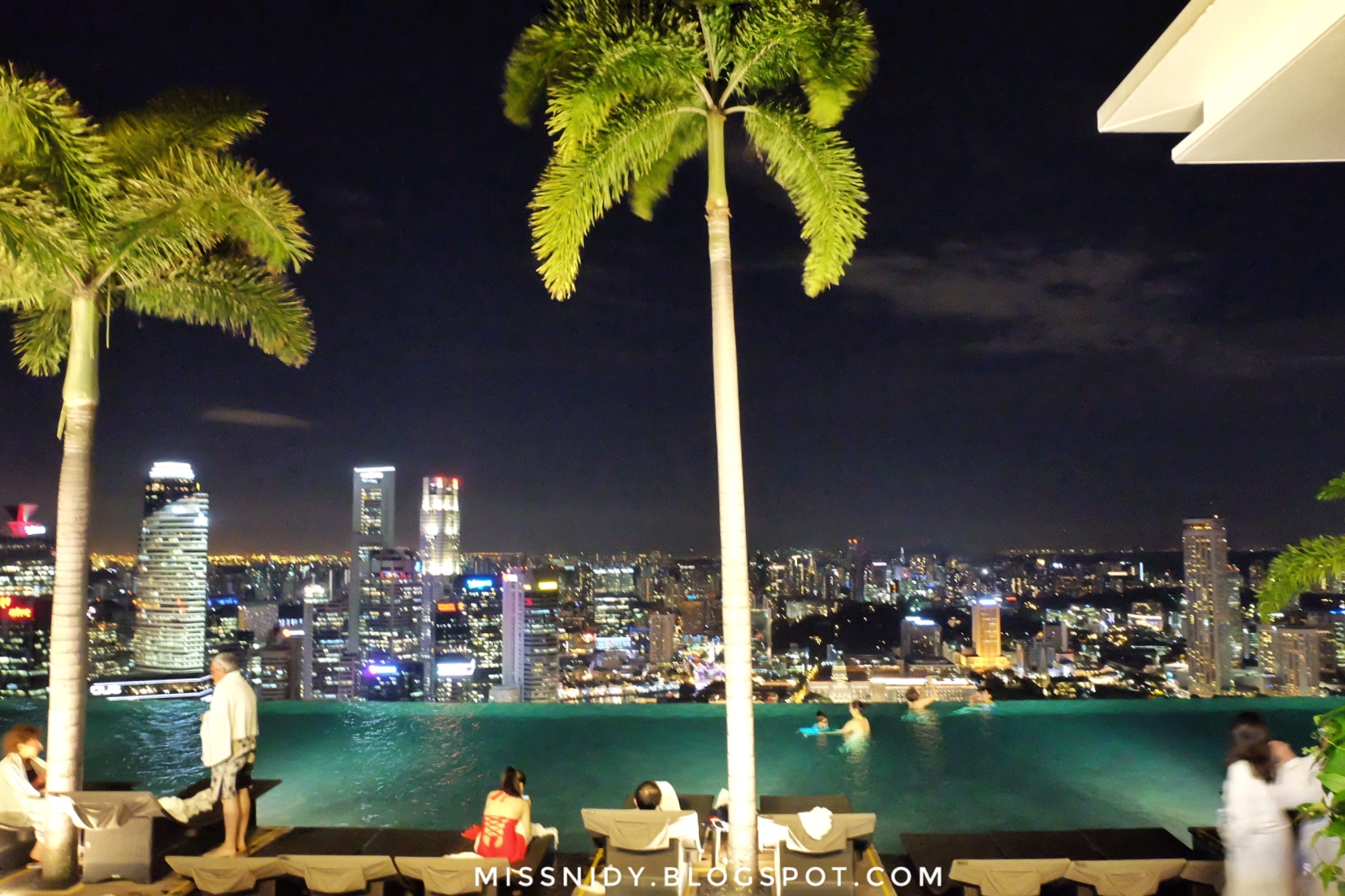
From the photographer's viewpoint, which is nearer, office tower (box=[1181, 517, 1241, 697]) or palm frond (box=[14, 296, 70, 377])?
palm frond (box=[14, 296, 70, 377])

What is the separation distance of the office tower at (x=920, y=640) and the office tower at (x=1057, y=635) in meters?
2.94

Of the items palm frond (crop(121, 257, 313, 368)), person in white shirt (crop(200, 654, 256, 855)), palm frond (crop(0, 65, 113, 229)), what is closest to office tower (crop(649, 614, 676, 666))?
person in white shirt (crop(200, 654, 256, 855))

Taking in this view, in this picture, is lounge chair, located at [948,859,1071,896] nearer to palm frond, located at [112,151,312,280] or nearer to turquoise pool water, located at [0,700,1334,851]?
turquoise pool water, located at [0,700,1334,851]

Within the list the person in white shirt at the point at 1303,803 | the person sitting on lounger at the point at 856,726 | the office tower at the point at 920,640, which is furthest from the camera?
the office tower at the point at 920,640

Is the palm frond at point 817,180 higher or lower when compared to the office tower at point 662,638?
higher

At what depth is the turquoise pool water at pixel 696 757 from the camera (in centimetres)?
695

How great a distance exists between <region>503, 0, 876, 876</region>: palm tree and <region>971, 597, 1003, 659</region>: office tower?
1328 cm

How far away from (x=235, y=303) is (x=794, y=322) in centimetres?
1390

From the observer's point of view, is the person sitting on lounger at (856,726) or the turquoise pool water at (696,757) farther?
the person sitting on lounger at (856,726)

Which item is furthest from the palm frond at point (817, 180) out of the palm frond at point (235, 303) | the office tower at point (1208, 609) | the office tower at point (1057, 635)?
the office tower at point (1057, 635)

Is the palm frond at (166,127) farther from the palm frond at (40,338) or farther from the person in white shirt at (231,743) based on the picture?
the person in white shirt at (231,743)

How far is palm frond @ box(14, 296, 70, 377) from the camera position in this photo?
6500 millimetres

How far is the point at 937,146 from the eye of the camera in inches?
504

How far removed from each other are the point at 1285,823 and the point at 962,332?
54.2 ft
